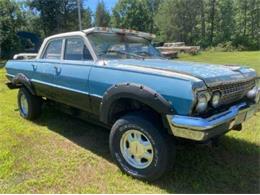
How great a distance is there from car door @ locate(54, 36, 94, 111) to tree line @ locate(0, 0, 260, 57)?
34255 millimetres

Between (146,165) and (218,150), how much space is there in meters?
1.44

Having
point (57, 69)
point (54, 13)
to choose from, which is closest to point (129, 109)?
point (57, 69)

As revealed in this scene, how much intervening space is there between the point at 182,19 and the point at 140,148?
52090mm

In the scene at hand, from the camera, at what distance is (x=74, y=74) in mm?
4559

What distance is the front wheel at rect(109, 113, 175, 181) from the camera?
11.4 ft

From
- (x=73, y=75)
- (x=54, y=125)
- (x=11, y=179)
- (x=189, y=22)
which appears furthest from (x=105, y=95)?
(x=189, y=22)

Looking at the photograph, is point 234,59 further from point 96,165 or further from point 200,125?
point 200,125

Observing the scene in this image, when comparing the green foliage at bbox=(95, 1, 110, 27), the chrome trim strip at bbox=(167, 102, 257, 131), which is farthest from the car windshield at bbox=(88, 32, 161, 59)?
the green foliage at bbox=(95, 1, 110, 27)

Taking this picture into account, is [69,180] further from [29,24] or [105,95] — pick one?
[29,24]

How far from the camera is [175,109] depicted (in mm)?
3258

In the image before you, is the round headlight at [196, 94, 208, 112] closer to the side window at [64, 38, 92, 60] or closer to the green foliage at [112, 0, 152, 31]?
the side window at [64, 38, 92, 60]

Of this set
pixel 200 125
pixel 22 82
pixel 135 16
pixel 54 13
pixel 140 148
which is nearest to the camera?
pixel 200 125

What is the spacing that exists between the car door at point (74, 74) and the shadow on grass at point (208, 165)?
72cm

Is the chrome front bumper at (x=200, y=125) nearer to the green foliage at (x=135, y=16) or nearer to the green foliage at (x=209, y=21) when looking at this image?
the green foliage at (x=209, y=21)
